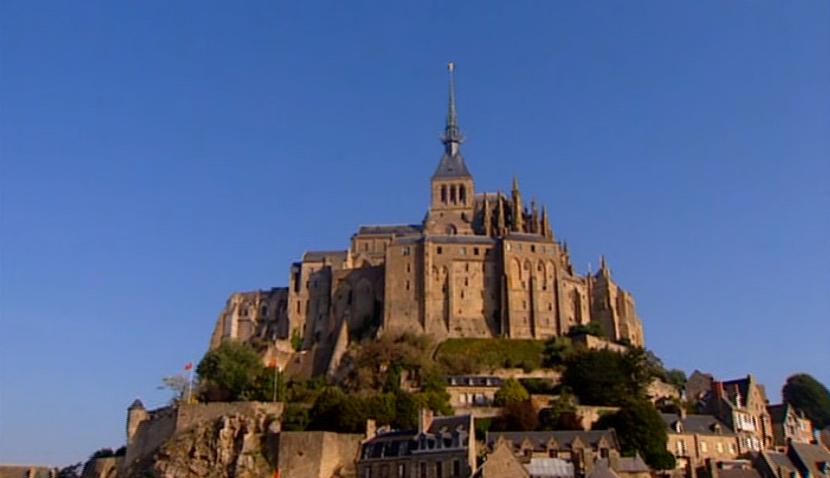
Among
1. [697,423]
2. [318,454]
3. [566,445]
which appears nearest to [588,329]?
[697,423]

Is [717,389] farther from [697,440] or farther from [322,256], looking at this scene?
[322,256]

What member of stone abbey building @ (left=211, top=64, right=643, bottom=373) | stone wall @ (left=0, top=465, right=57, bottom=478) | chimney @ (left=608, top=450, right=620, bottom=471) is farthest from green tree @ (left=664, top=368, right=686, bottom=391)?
stone wall @ (left=0, top=465, right=57, bottom=478)

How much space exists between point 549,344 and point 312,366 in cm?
2147

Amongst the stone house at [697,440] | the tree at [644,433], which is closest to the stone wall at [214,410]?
the tree at [644,433]

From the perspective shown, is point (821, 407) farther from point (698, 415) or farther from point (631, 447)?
point (631, 447)

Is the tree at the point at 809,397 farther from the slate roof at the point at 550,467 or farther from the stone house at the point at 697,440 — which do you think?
the slate roof at the point at 550,467

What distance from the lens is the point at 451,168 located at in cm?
10094

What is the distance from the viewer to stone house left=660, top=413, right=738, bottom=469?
5650 centimetres

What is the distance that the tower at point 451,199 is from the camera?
95.2m

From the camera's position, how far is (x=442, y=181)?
98750 mm

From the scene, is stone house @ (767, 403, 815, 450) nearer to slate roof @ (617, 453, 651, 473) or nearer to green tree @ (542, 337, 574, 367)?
green tree @ (542, 337, 574, 367)

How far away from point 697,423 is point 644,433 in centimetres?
676

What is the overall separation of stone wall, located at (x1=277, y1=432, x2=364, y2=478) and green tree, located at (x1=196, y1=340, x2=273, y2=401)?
12278mm

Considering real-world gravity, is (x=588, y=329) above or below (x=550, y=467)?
above
